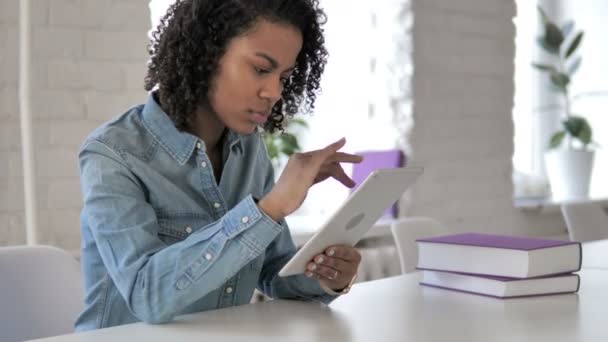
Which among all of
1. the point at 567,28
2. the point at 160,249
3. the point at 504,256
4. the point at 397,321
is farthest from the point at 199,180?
the point at 567,28

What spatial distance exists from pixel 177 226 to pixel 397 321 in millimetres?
415

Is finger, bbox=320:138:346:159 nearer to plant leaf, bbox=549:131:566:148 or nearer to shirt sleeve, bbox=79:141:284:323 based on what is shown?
shirt sleeve, bbox=79:141:284:323

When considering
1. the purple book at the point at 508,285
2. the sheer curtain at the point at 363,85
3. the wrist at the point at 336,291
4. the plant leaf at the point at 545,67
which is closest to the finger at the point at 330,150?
the wrist at the point at 336,291

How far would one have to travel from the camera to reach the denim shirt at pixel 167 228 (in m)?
1.20

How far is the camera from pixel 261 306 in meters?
1.36

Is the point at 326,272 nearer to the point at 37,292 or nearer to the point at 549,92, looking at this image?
the point at 37,292

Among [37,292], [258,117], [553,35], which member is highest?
[553,35]

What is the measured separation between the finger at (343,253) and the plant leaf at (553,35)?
298 centimetres

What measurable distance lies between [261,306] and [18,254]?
448 millimetres

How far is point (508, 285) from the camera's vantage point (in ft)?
4.67

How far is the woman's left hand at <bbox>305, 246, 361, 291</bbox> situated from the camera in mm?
1358

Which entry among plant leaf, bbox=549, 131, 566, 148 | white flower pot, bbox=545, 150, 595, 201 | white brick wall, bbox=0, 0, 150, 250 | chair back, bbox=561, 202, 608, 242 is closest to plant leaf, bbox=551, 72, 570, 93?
plant leaf, bbox=549, 131, 566, 148

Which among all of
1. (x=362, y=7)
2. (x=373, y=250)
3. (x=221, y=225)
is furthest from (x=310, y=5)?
(x=362, y=7)

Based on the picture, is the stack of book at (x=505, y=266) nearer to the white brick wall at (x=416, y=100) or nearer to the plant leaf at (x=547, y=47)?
the white brick wall at (x=416, y=100)
